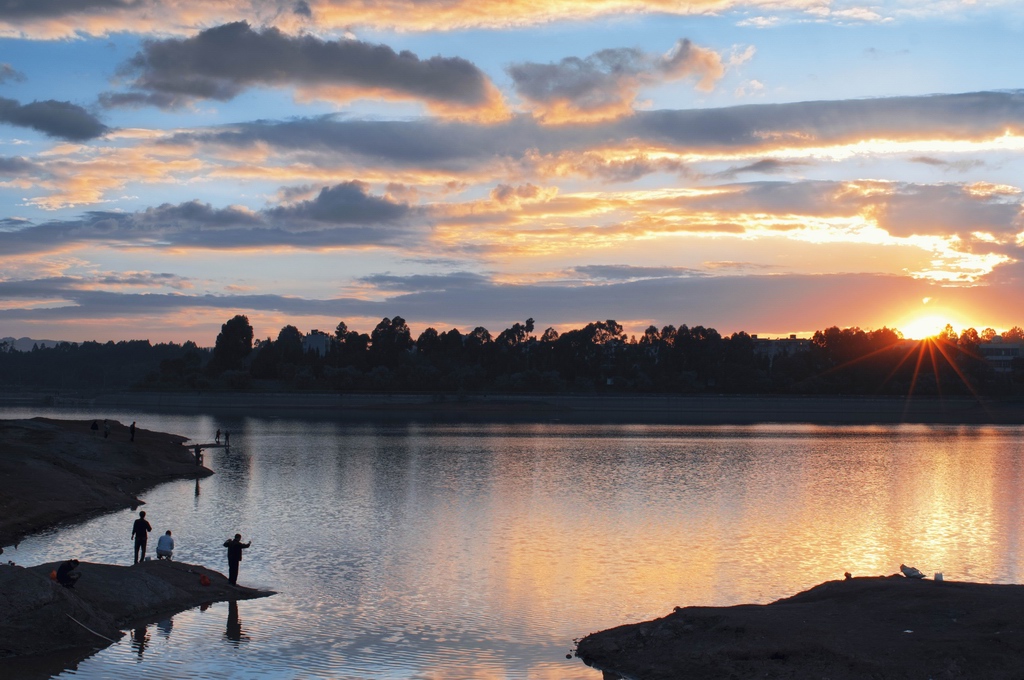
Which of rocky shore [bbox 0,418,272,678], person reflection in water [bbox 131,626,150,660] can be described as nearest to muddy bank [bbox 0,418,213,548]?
rocky shore [bbox 0,418,272,678]

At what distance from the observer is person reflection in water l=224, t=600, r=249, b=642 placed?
90.4ft

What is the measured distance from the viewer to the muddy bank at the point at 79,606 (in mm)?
24875

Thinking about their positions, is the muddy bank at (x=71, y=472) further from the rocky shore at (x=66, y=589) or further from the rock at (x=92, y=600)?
the rock at (x=92, y=600)

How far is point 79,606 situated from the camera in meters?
27.0

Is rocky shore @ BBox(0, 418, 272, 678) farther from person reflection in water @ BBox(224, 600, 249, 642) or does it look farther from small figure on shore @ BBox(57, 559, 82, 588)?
person reflection in water @ BBox(224, 600, 249, 642)

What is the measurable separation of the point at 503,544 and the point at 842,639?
21.5 m

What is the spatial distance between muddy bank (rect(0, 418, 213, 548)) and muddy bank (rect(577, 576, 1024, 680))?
2994 centimetres

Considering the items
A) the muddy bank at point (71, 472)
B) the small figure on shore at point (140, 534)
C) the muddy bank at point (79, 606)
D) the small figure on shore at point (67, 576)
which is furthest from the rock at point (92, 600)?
the muddy bank at point (71, 472)

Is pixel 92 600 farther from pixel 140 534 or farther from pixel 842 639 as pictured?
pixel 842 639

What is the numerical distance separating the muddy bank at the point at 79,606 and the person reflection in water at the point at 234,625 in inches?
35.9

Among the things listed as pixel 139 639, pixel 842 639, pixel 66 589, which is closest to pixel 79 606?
pixel 66 589

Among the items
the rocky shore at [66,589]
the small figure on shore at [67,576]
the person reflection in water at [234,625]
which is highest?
the small figure on shore at [67,576]

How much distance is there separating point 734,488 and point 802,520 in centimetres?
1411

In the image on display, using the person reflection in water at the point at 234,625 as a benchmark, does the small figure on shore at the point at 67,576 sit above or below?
above
